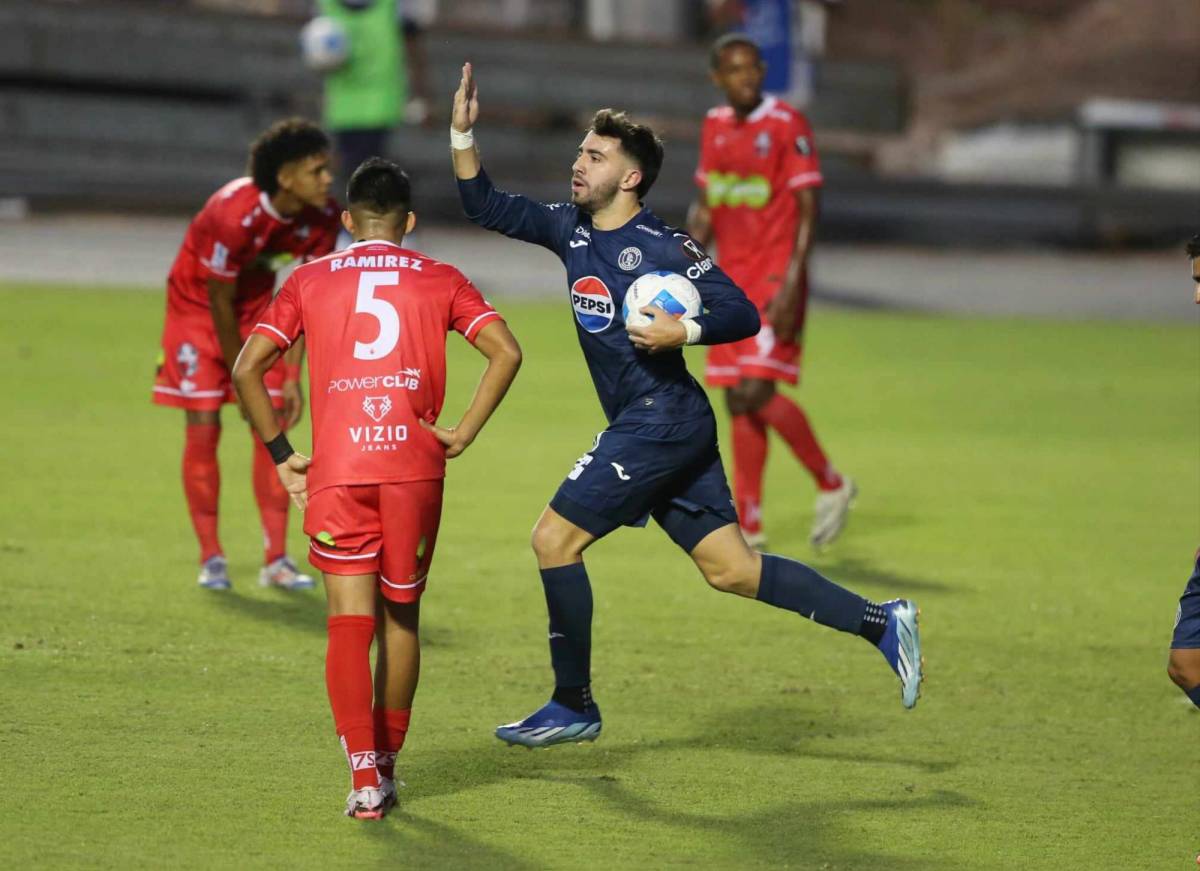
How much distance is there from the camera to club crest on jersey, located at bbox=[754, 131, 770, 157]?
948 centimetres

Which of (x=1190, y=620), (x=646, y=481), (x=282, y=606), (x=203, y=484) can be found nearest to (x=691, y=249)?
(x=646, y=481)

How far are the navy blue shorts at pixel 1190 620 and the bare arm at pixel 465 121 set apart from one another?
100 inches

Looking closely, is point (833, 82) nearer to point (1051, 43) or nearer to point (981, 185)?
point (981, 185)

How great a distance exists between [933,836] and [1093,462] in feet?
24.6

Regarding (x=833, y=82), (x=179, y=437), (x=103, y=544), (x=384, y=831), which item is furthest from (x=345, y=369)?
(x=833, y=82)

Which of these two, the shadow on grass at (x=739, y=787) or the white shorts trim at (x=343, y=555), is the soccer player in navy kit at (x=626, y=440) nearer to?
the shadow on grass at (x=739, y=787)

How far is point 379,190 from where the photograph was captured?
17.9ft

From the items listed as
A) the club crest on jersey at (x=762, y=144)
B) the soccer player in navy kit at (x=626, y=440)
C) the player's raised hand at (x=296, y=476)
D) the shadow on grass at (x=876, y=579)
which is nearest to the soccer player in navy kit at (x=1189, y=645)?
the soccer player in navy kit at (x=626, y=440)

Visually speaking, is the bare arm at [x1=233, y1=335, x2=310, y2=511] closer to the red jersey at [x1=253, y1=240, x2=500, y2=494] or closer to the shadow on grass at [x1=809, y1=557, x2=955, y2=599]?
the red jersey at [x1=253, y1=240, x2=500, y2=494]

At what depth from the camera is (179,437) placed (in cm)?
1189

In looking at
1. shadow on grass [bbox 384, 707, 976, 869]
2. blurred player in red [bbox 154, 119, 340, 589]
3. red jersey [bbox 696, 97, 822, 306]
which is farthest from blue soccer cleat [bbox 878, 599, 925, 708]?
red jersey [bbox 696, 97, 822, 306]

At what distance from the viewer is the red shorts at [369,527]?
17.2ft

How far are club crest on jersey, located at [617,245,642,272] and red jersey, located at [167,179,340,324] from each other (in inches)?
95.7

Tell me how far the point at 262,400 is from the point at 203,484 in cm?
287
